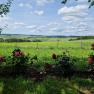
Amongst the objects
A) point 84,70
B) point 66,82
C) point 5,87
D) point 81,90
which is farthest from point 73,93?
point 84,70

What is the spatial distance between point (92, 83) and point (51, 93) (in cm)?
229

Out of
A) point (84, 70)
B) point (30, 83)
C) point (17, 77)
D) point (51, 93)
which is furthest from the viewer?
point (84, 70)

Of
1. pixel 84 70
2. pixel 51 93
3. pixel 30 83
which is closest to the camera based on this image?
pixel 51 93

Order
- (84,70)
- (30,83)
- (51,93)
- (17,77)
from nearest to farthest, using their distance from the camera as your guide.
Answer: (51,93)
(30,83)
(17,77)
(84,70)

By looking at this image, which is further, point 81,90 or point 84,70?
point 84,70

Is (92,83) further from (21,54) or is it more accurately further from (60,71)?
(21,54)

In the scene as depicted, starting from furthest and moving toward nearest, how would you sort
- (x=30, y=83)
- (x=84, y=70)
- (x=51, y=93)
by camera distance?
(x=84, y=70) → (x=30, y=83) → (x=51, y=93)

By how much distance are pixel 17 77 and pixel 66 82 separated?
6.72 feet

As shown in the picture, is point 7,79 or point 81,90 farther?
point 7,79

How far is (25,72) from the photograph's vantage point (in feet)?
46.6

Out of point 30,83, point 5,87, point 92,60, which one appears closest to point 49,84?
point 30,83

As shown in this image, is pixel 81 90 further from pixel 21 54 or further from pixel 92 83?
pixel 21 54

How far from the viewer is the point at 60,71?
14180 mm

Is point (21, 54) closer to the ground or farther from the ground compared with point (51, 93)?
farther from the ground
